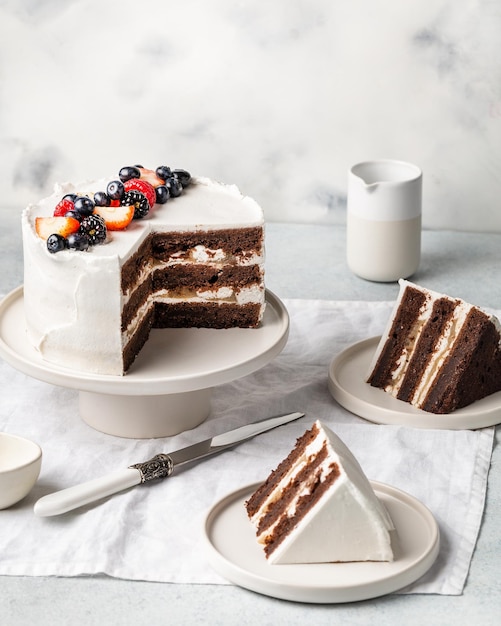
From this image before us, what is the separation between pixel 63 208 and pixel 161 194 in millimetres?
340

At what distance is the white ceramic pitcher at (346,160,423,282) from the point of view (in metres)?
4.29

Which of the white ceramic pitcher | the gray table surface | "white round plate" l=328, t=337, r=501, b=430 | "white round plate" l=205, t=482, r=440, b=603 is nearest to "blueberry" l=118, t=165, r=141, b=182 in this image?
"white round plate" l=328, t=337, r=501, b=430

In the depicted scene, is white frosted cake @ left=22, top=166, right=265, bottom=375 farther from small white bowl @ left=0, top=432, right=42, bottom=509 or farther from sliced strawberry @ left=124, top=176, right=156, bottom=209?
small white bowl @ left=0, top=432, right=42, bottom=509

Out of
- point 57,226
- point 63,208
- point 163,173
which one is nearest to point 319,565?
point 57,226

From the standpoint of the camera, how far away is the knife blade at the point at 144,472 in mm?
2824

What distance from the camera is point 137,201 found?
3357 millimetres

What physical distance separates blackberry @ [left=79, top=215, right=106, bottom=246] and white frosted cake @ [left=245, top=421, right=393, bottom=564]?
0.94 metres

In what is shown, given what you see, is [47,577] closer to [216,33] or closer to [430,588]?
[430,588]

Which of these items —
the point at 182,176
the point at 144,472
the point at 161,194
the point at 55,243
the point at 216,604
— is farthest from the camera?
the point at 182,176

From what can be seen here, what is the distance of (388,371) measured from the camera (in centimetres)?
352

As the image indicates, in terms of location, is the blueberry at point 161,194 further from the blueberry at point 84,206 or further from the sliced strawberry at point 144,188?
the blueberry at point 84,206

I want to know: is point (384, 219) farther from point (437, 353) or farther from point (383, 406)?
point (383, 406)

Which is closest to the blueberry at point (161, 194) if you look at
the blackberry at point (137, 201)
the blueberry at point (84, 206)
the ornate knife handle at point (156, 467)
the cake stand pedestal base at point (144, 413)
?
the blackberry at point (137, 201)

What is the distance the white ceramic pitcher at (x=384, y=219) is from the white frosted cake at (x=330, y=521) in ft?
5.84
